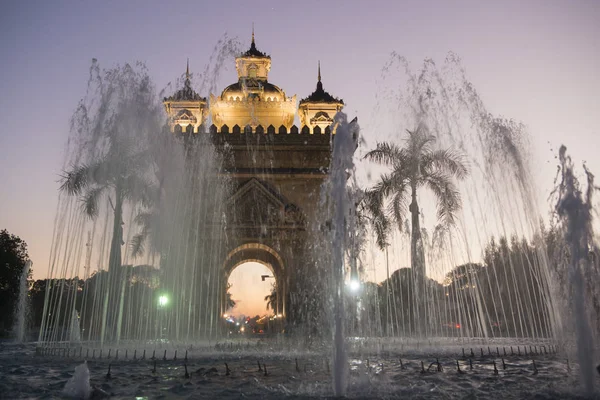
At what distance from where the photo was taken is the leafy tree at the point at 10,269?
109ft

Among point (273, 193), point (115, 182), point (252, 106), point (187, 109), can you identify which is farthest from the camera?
point (252, 106)

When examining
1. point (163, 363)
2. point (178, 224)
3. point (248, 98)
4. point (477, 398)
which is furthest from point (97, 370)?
point (248, 98)

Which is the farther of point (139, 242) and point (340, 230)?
point (139, 242)

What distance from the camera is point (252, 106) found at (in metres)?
32.4

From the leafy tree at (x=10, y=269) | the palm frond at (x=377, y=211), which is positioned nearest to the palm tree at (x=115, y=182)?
the palm frond at (x=377, y=211)

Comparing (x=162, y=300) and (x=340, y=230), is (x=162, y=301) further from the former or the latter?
(x=340, y=230)

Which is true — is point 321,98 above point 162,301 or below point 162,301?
above

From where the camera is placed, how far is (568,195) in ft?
24.7

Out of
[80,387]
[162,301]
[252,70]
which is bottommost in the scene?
[80,387]

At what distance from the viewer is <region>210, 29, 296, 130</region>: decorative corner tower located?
105ft

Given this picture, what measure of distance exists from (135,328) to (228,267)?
18.3 ft

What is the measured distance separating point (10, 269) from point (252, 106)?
21.6 m

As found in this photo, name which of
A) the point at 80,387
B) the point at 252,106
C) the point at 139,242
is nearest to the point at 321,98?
the point at 252,106

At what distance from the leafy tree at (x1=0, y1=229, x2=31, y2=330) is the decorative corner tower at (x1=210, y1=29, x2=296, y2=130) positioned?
18488 millimetres
